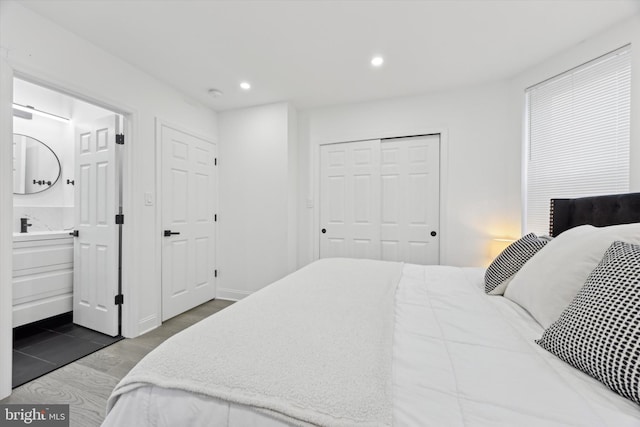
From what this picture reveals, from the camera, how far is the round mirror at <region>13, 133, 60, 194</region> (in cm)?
281

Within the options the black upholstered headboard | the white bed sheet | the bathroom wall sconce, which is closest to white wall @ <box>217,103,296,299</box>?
the bathroom wall sconce

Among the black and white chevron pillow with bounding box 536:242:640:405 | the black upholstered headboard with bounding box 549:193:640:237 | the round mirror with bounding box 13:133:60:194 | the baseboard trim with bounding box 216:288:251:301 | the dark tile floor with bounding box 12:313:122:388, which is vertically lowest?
the dark tile floor with bounding box 12:313:122:388

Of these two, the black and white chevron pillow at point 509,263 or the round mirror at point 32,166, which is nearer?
the black and white chevron pillow at point 509,263

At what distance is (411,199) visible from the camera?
3.01 m

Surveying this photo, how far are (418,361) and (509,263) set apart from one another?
3.28 ft

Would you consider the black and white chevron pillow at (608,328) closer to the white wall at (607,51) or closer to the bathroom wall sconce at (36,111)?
the white wall at (607,51)


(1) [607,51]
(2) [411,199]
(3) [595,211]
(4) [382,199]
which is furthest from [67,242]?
(1) [607,51]

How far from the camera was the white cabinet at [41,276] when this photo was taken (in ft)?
7.59

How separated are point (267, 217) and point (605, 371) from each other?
2935 millimetres

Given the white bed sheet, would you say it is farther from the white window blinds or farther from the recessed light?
the recessed light

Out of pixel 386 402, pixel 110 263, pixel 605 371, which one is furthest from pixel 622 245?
pixel 110 263

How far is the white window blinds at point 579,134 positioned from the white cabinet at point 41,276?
4755mm

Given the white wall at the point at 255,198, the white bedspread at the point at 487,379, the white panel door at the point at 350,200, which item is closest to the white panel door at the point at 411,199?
the white panel door at the point at 350,200

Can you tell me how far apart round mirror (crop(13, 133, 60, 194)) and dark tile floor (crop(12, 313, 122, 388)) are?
1549 millimetres
